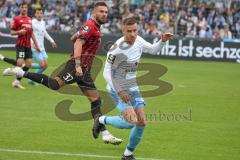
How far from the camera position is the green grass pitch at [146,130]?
964 cm

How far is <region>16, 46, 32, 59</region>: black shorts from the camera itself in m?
17.8

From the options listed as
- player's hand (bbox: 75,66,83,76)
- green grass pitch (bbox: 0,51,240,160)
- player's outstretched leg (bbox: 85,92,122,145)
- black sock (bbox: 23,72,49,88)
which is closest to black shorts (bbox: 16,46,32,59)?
green grass pitch (bbox: 0,51,240,160)

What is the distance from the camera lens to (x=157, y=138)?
11.1 metres

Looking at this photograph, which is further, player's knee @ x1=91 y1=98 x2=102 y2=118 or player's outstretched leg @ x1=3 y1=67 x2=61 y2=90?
player's outstretched leg @ x1=3 y1=67 x2=61 y2=90

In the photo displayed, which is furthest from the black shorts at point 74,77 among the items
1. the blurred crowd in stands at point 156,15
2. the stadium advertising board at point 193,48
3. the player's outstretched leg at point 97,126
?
the blurred crowd in stands at point 156,15

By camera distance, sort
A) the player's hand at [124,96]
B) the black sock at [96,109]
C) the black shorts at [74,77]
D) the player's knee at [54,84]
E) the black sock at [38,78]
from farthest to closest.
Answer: the black sock at [38,78] → the player's knee at [54,84] → the black shorts at [74,77] → the black sock at [96,109] → the player's hand at [124,96]

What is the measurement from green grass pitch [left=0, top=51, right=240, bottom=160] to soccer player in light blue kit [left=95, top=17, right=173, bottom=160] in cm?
55

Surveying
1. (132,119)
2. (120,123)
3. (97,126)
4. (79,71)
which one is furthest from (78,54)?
(132,119)

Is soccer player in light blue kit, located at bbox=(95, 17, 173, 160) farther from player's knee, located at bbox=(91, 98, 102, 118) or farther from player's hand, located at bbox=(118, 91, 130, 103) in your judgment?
player's knee, located at bbox=(91, 98, 102, 118)

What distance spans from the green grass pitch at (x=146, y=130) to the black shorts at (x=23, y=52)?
99 centimetres

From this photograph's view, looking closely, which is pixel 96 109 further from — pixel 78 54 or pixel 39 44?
pixel 39 44

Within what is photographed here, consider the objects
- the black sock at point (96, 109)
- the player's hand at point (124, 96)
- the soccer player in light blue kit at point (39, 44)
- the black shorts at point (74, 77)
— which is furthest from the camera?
the soccer player in light blue kit at point (39, 44)

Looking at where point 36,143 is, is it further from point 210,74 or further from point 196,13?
point 196,13

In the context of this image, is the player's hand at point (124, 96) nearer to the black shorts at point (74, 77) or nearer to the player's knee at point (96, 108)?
the player's knee at point (96, 108)
